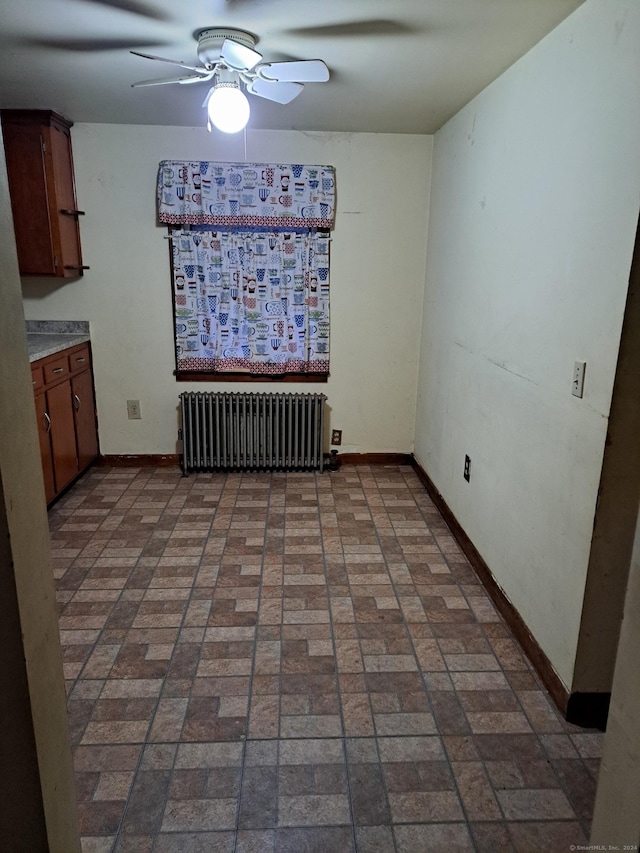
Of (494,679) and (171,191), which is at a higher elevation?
(171,191)

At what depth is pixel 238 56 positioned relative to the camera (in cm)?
213

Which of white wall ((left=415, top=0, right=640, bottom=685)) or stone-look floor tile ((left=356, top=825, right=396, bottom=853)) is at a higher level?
white wall ((left=415, top=0, right=640, bottom=685))

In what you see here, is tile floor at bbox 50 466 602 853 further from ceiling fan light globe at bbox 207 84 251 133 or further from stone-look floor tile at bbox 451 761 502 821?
ceiling fan light globe at bbox 207 84 251 133

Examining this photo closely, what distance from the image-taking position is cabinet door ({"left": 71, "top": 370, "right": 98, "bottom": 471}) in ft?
12.5

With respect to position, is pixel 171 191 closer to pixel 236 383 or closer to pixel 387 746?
pixel 236 383

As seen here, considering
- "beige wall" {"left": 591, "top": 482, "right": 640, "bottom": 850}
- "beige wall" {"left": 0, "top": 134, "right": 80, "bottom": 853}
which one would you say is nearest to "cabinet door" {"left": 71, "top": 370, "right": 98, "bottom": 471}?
"beige wall" {"left": 0, "top": 134, "right": 80, "bottom": 853}

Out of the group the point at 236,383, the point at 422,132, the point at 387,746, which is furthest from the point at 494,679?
the point at 422,132

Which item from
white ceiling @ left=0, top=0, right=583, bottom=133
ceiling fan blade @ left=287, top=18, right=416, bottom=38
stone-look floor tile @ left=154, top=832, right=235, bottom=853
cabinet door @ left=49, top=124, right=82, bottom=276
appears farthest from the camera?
cabinet door @ left=49, top=124, right=82, bottom=276

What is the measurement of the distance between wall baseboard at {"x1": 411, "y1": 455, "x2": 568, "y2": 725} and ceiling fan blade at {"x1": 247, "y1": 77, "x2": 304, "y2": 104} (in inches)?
91.0

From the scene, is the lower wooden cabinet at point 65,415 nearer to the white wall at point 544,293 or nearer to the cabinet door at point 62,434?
the cabinet door at point 62,434

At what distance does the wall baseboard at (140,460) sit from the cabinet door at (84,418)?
0.31 feet

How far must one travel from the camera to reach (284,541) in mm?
3162

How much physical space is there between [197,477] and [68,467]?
2.82 ft

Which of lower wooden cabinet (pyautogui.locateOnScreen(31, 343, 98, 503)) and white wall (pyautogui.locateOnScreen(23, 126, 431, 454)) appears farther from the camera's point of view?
white wall (pyautogui.locateOnScreen(23, 126, 431, 454))
